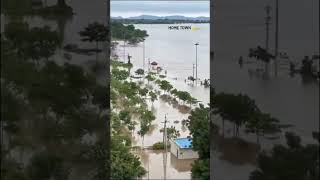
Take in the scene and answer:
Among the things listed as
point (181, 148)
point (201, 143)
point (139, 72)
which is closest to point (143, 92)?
point (139, 72)

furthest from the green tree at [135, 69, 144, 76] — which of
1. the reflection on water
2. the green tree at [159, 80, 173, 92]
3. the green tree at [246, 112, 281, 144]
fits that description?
the green tree at [246, 112, 281, 144]

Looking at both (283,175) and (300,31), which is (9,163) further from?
(300,31)

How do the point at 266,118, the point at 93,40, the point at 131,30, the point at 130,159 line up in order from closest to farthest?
the point at 266,118
the point at 93,40
the point at 131,30
the point at 130,159

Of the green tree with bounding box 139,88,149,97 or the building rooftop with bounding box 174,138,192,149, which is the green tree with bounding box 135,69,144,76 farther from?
the building rooftop with bounding box 174,138,192,149

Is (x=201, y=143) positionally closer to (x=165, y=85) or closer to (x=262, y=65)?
(x=165, y=85)

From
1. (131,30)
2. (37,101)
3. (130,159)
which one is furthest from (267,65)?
(130,159)

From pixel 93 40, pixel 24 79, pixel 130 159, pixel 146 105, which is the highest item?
pixel 93 40

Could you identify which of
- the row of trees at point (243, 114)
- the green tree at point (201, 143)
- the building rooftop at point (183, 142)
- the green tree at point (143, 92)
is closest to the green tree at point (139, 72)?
the green tree at point (143, 92)

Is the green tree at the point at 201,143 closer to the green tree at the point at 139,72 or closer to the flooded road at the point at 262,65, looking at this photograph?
the green tree at the point at 139,72
